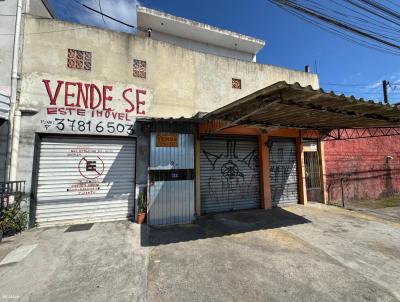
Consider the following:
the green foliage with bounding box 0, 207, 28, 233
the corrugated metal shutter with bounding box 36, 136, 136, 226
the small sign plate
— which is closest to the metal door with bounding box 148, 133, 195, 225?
the small sign plate

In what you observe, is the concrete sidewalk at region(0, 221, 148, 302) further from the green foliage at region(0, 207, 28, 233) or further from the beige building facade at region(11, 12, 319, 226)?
the beige building facade at region(11, 12, 319, 226)

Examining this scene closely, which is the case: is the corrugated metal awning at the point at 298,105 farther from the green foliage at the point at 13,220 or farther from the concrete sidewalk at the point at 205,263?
the green foliage at the point at 13,220

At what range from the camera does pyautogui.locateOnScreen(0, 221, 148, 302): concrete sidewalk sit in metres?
3.47

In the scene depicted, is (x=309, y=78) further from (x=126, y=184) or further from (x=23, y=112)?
(x=23, y=112)

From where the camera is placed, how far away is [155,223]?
6906 mm

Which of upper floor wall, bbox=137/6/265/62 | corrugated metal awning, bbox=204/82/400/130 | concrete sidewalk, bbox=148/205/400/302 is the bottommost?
concrete sidewalk, bbox=148/205/400/302

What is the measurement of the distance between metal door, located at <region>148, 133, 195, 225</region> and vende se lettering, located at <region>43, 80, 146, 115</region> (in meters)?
1.68

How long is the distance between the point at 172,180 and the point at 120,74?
426 centimetres

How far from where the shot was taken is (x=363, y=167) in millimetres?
12430

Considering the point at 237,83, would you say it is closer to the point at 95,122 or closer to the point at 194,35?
the point at 95,122

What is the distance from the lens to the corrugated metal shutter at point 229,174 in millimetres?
8523

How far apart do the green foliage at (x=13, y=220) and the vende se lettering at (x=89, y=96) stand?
3.39m

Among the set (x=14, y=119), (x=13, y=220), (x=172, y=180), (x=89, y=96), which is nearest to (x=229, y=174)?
(x=172, y=180)

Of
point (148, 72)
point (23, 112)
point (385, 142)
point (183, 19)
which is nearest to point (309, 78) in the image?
point (385, 142)
